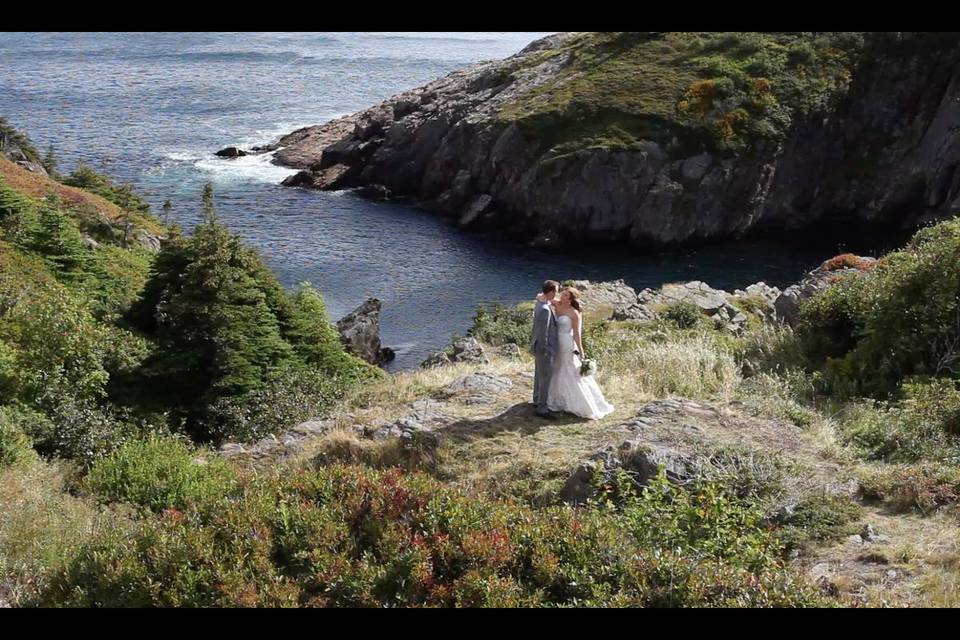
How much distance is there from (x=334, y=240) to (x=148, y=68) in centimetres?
6297

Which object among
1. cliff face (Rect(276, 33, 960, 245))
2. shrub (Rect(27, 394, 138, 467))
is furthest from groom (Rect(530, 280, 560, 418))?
cliff face (Rect(276, 33, 960, 245))

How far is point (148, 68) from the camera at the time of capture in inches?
4060

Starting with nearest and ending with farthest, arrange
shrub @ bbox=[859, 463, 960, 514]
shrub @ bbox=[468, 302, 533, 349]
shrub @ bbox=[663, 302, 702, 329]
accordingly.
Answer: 1. shrub @ bbox=[859, 463, 960, 514]
2. shrub @ bbox=[468, 302, 533, 349]
3. shrub @ bbox=[663, 302, 702, 329]

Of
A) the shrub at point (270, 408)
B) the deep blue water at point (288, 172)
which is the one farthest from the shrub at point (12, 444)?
the deep blue water at point (288, 172)

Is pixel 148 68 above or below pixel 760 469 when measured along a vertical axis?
above

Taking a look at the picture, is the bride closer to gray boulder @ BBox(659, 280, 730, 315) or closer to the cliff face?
gray boulder @ BBox(659, 280, 730, 315)

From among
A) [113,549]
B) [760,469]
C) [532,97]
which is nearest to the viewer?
[113,549]

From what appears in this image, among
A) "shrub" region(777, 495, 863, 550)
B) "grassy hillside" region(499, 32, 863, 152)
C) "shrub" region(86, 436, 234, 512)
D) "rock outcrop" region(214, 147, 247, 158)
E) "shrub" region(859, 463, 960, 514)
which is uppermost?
"grassy hillside" region(499, 32, 863, 152)

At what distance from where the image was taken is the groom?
554 inches

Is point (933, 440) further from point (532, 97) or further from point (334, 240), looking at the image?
point (532, 97)

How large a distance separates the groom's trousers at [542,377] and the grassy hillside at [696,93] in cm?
4570
